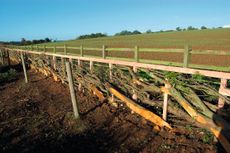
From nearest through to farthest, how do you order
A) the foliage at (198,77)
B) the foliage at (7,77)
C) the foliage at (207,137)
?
the foliage at (207,137), the foliage at (198,77), the foliage at (7,77)

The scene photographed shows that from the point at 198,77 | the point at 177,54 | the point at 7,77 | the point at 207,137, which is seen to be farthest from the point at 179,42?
Result: the point at 207,137

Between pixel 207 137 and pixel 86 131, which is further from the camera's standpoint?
pixel 86 131

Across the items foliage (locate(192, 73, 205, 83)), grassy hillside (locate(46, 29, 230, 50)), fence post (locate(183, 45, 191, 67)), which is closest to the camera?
foliage (locate(192, 73, 205, 83))

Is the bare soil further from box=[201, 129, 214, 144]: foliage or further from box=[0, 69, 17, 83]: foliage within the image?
box=[0, 69, 17, 83]: foliage

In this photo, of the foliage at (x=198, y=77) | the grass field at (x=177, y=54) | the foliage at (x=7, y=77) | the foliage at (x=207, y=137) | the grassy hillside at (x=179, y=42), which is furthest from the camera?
the grassy hillside at (x=179, y=42)

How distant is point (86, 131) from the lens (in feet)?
19.7

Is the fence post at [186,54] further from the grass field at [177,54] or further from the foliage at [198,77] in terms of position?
the foliage at [198,77]

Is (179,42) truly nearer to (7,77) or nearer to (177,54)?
(177,54)

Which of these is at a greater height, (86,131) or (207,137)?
(207,137)

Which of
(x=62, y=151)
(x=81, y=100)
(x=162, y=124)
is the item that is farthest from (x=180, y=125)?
(x=81, y=100)

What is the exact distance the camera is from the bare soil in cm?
502

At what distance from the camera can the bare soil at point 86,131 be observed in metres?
5.02

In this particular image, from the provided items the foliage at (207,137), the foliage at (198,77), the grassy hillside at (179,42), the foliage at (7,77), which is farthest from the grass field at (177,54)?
the foliage at (7,77)

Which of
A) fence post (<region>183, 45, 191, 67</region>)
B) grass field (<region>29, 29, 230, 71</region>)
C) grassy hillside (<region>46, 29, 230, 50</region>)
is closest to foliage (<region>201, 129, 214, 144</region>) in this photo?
grass field (<region>29, 29, 230, 71</region>)
